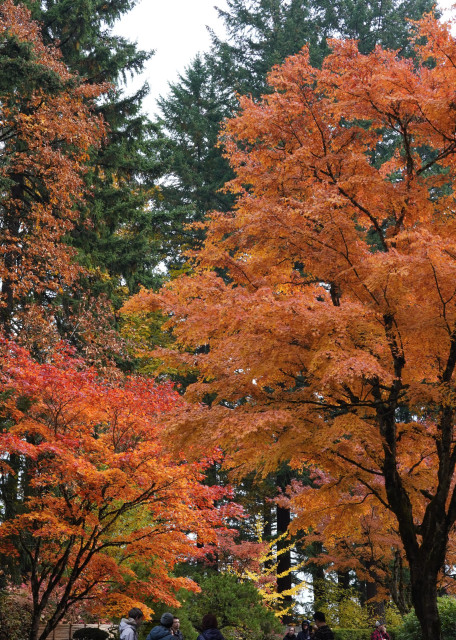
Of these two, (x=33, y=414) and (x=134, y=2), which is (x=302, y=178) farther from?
(x=134, y=2)

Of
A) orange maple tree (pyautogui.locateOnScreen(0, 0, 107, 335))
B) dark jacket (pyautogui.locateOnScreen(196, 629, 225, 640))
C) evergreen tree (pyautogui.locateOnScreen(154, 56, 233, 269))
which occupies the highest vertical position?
evergreen tree (pyautogui.locateOnScreen(154, 56, 233, 269))

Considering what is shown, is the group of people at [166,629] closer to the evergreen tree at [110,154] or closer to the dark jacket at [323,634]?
the dark jacket at [323,634]

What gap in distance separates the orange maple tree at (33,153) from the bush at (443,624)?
391 inches

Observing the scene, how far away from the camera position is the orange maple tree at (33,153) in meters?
12.3

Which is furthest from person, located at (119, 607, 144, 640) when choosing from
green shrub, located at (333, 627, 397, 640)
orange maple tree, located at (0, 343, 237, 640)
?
green shrub, located at (333, 627, 397, 640)

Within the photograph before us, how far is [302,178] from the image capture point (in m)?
8.65

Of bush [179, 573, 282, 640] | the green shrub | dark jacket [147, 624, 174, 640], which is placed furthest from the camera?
the green shrub

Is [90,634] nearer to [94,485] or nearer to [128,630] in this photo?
[94,485]

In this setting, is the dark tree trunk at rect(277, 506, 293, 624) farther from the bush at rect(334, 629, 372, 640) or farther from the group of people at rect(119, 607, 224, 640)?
the group of people at rect(119, 607, 224, 640)

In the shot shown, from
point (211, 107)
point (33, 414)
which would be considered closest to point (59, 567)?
point (33, 414)

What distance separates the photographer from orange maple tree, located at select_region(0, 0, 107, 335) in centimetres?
1234

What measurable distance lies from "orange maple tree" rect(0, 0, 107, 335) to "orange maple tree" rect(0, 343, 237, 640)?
10.7ft

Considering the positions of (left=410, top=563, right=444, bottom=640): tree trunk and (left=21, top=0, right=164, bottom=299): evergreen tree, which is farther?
(left=21, top=0, right=164, bottom=299): evergreen tree

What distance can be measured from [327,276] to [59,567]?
24.3ft
